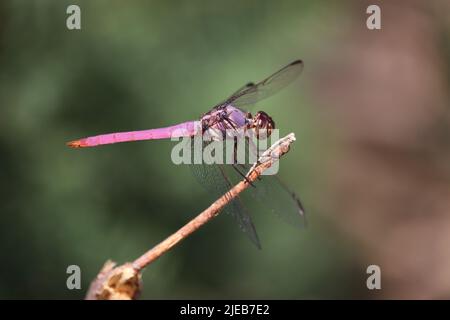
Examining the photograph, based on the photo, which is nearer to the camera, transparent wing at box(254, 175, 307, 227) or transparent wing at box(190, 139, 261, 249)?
transparent wing at box(190, 139, 261, 249)

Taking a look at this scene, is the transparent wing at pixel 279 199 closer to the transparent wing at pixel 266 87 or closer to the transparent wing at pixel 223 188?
the transparent wing at pixel 223 188

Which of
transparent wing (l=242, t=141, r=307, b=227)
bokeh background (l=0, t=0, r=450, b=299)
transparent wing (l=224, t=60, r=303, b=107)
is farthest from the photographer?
bokeh background (l=0, t=0, r=450, b=299)

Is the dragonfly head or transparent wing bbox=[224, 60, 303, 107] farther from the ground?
transparent wing bbox=[224, 60, 303, 107]

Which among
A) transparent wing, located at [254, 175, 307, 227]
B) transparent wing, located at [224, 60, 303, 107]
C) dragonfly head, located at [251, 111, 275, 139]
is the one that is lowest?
transparent wing, located at [254, 175, 307, 227]

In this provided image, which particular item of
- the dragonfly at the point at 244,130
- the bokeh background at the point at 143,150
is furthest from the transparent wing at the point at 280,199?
the bokeh background at the point at 143,150

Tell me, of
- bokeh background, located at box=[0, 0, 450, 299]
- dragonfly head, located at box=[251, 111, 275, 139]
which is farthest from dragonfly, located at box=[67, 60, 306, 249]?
bokeh background, located at box=[0, 0, 450, 299]

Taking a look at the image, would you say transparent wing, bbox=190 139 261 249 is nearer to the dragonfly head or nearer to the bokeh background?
the dragonfly head
